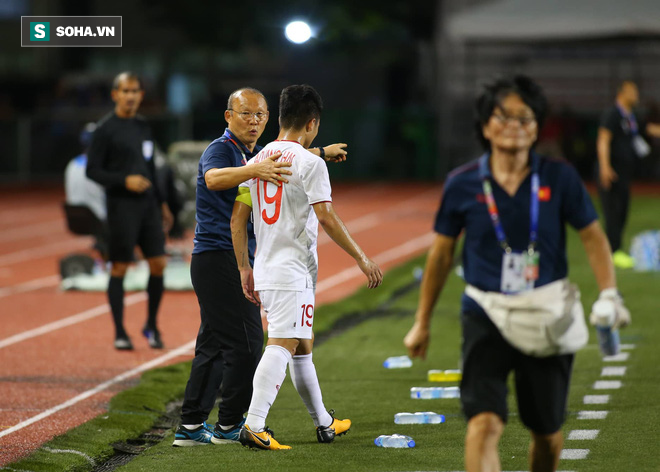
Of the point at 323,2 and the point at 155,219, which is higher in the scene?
the point at 323,2

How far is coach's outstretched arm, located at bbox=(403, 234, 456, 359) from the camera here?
14.9 ft

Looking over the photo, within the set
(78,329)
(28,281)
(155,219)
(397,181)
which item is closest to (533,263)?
(155,219)

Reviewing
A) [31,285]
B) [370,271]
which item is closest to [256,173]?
[370,271]

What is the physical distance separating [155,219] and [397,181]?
23.5 metres

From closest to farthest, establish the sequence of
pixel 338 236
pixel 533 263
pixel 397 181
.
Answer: pixel 533 263
pixel 338 236
pixel 397 181

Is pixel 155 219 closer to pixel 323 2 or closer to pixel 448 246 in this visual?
pixel 448 246

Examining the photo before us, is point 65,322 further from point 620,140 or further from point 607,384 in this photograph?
point 620,140

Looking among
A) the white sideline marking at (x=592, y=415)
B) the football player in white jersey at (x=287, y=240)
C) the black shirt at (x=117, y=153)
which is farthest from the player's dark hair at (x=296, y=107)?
the black shirt at (x=117, y=153)

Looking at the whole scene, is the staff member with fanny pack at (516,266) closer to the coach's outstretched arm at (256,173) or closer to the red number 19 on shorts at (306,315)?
the coach's outstretched arm at (256,173)

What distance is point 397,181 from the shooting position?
3262 cm

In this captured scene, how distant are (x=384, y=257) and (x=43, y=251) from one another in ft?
18.4

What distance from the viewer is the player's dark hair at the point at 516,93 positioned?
4.48 m

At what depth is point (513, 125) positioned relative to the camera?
444 cm

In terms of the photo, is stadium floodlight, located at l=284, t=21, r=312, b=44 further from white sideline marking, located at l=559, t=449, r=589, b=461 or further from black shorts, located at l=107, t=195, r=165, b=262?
white sideline marking, located at l=559, t=449, r=589, b=461
